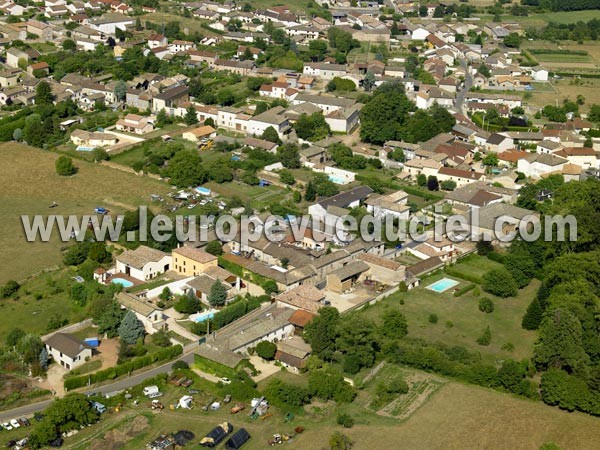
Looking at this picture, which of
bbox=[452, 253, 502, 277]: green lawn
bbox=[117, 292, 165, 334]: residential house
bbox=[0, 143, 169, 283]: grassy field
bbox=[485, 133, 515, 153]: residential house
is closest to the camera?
bbox=[117, 292, 165, 334]: residential house

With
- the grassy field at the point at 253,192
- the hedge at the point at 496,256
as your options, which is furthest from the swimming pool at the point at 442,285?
the grassy field at the point at 253,192

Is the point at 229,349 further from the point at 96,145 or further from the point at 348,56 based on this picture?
the point at 348,56

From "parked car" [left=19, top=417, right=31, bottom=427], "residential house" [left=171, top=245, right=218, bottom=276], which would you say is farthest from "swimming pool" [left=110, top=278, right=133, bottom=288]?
"parked car" [left=19, top=417, right=31, bottom=427]

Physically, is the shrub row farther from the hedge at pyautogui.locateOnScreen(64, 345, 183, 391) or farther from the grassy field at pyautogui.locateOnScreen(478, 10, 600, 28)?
the hedge at pyautogui.locateOnScreen(64, 345, 183, 391)

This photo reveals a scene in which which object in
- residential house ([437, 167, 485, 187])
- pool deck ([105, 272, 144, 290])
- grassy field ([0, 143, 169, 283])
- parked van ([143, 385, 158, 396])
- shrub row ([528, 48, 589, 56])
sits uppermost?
shrub row ([528, 48, 589, 56])

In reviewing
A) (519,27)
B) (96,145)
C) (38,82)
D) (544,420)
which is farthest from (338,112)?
(519,27)

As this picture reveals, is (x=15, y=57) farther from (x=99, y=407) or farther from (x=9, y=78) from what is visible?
(x=99, y=407)
